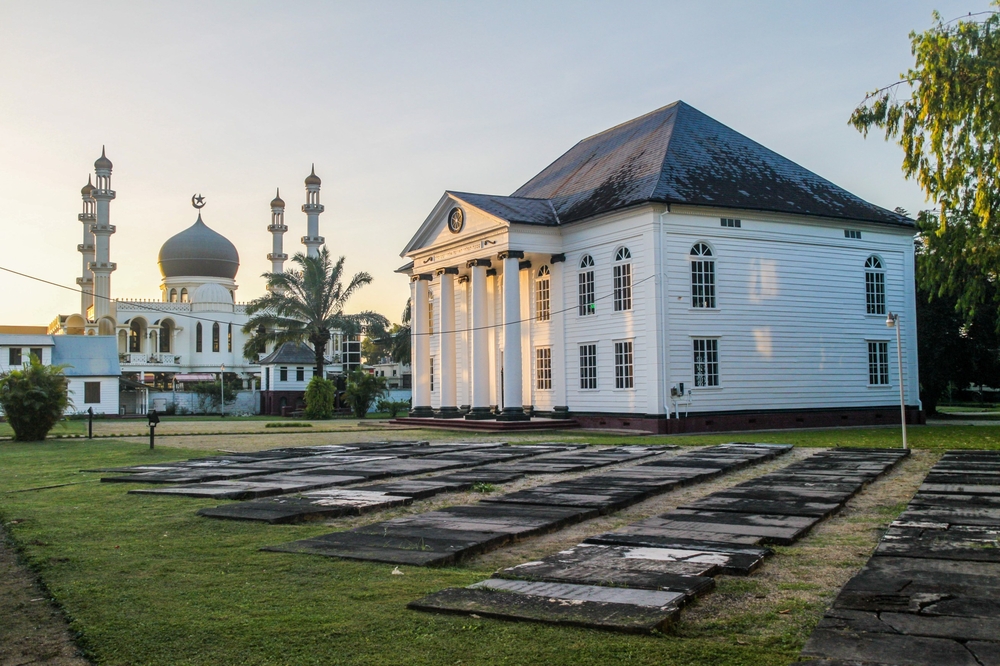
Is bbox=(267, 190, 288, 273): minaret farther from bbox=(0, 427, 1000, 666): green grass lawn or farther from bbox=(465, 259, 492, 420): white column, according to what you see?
bbox=(0, 427, 1000, 666): green grass lawn

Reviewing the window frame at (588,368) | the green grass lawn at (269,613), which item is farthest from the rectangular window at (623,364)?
the green grass lawn at (269,613)

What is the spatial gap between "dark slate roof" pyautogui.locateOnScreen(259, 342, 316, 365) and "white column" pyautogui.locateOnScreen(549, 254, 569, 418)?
30045mm

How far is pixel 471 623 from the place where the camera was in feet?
17.0

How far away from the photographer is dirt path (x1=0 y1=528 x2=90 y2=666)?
15.4ft

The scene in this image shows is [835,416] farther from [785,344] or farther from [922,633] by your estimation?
[922,633]

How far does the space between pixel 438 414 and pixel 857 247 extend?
16979mm

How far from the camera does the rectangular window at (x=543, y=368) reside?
33.0m

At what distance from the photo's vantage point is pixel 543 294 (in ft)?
110

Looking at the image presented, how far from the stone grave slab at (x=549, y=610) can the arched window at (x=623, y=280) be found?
77.3 ft

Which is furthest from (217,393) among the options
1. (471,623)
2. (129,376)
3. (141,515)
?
(471,623)

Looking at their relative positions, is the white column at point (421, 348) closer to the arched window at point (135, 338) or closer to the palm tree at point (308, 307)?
the palm tree at point (308, 307)

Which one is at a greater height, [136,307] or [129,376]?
[136,307]

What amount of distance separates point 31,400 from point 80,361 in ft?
98.8

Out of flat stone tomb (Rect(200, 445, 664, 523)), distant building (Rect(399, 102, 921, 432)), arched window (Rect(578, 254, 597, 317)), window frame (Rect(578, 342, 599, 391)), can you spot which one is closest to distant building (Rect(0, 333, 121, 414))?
distant building (Rect(399, 102, 921, 432))
